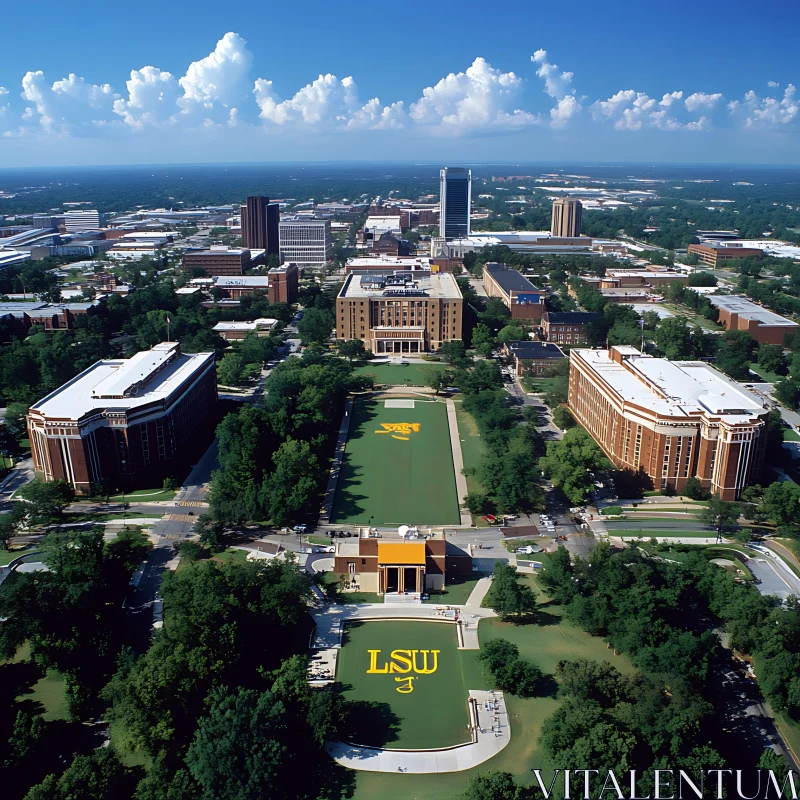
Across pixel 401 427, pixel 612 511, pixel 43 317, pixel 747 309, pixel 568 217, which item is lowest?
pixel 401 427

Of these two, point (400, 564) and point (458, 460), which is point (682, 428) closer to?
point (458, 460)

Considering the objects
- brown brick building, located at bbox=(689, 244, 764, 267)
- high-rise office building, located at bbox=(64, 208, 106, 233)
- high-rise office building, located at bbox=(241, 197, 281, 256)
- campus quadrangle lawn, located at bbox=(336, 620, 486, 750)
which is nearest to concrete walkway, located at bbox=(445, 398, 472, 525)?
campus quadrangle lawn, located at bbox=(336, 620, 486, 750)

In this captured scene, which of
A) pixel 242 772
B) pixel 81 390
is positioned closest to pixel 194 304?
pixel 81 390

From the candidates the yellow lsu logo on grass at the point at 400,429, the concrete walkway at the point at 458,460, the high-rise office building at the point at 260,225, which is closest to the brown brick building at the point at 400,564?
the concrete walkway at the point at 458,460

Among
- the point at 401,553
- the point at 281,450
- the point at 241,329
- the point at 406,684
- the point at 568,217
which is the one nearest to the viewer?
the point at 406,684

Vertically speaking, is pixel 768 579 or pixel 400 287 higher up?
pixel 400 287

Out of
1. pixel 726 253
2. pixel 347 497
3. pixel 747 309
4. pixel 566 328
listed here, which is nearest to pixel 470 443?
pixel 347 497
